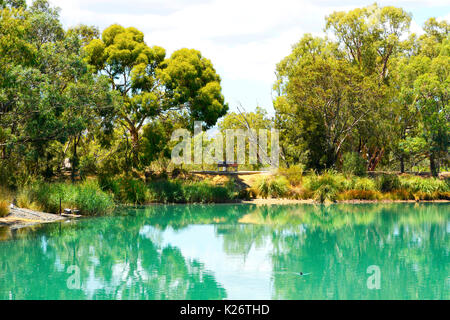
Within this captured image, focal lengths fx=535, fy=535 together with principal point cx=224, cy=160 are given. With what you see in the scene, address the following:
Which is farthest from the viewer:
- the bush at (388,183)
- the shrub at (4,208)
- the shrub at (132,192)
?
the bush at (388,183)

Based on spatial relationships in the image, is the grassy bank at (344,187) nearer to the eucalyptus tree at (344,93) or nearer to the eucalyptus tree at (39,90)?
the eucalyptus tree at (344,93)

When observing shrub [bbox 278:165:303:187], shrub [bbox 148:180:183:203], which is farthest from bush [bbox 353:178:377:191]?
shrub [bbox 148:180:183:203]

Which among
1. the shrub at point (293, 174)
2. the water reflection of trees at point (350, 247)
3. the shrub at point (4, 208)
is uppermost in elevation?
the shrub at point (293, 174)

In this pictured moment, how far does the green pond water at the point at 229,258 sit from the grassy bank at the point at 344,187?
7249 millimetres

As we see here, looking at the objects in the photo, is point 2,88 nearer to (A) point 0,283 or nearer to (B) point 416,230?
(A) point 0,283

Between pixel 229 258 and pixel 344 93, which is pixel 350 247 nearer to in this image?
pixel 229 258

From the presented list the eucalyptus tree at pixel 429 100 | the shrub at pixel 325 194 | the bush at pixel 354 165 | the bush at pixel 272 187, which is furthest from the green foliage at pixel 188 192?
the eucalyptus tree at pixel 429 100

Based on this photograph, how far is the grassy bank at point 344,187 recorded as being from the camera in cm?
3350

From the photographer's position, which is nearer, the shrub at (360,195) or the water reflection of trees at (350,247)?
the water reflection of trees at (350,247)

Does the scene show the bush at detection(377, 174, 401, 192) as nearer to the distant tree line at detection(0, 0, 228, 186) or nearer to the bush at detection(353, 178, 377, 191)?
the bush at detection(353, 178, 377, 191)

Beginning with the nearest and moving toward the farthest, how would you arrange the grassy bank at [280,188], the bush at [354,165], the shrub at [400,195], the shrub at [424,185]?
the grassy bank at [280,188] → the shrub at [400,195] → the shrub at [424,185] → the bush at [354,165]

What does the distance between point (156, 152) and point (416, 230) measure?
16232 millimetres

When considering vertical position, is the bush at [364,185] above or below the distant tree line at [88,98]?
below
